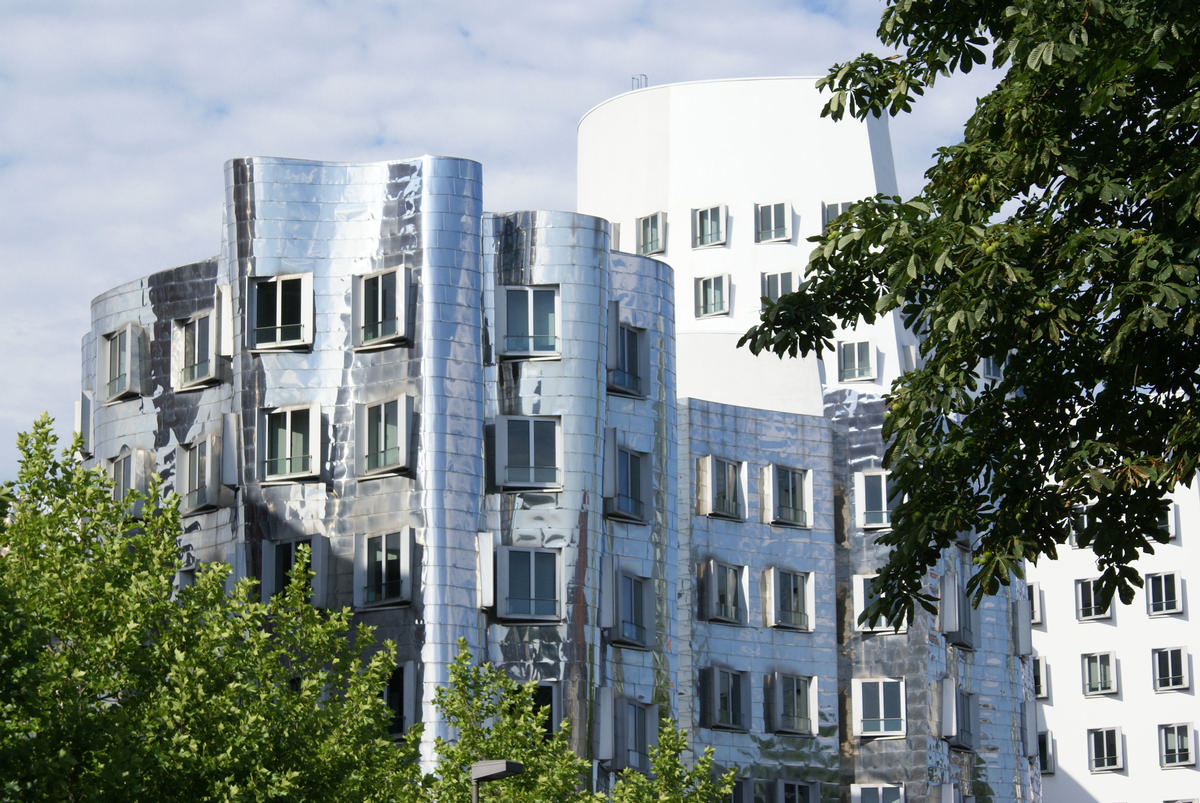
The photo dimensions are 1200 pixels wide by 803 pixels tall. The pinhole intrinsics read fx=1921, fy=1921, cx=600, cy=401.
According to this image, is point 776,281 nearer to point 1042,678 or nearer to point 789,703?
point 789,703

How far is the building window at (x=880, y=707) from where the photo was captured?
5825cm

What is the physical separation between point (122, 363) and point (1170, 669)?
4965 centimetres

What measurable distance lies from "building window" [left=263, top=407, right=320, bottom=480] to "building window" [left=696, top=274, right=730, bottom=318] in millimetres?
28882

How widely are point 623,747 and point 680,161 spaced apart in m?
34.4

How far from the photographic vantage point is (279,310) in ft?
161

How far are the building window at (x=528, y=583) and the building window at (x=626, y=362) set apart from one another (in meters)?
5.43

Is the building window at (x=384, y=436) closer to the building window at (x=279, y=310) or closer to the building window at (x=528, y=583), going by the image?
the building window at (x=279, y=310)

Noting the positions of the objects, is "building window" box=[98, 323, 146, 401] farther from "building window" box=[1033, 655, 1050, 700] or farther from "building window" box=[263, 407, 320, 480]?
"building window" box=[1033, 655, 1050, 700]

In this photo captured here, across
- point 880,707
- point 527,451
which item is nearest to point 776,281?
point 880,707

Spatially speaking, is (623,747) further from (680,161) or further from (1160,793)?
(1160,793)

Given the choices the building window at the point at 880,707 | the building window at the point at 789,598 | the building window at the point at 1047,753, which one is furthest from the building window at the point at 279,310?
the building window at the point at 1047,753

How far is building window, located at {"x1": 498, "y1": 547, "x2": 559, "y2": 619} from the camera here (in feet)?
154

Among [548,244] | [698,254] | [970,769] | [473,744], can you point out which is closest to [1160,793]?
[970,769]

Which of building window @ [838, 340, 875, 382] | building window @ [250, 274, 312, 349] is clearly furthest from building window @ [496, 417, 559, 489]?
building window @ [838, 340, 875, 382]
